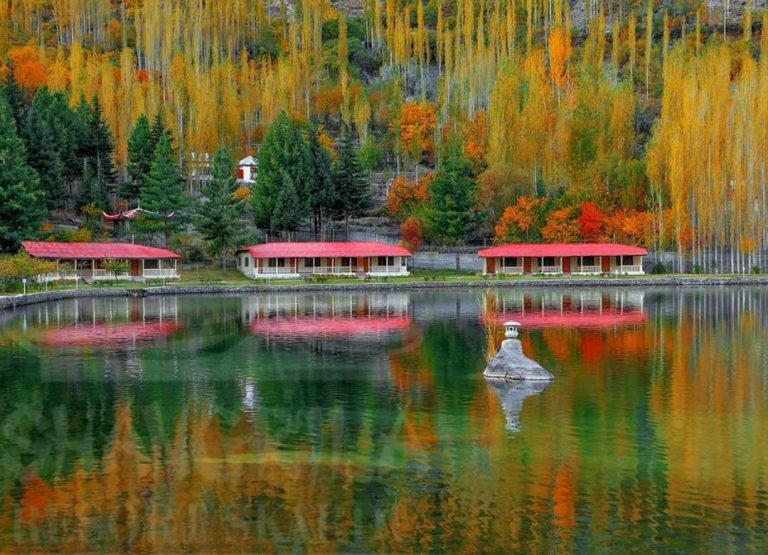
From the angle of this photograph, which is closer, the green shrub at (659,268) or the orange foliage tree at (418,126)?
the green shrub at (659,268)

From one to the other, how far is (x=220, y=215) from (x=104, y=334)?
28859 millimetres

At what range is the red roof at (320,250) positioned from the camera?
61750mm

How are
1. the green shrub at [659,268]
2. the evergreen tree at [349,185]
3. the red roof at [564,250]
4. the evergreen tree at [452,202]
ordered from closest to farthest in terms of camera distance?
the red roof at [564,250], the green shrub at [659,268], the evergreen tree at [452,202], the evergreen tree at [349,185]

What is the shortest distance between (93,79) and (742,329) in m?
69.7

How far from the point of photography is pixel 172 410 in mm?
19828

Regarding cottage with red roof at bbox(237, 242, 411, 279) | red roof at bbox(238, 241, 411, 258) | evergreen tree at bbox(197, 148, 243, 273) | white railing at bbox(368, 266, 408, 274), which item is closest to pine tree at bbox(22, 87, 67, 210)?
evergreen tree at bbox(197, 148, 243, 273)

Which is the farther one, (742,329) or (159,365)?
(742,329)

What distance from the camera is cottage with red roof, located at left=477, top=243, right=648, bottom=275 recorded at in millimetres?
62719

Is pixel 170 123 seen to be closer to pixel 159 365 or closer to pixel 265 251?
pixel 265 251

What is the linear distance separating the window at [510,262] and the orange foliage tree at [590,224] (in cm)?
546

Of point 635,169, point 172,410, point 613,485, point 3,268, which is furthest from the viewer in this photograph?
point 635,169

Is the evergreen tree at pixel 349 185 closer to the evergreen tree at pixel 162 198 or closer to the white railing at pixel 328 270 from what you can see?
the white railing at pixel 328 270

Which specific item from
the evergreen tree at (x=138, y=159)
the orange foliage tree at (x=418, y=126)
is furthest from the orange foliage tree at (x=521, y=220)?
the evergreen tree at (x=138, y=159)

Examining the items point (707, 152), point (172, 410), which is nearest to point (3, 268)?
point (172, 410)
